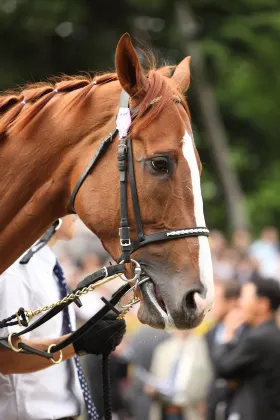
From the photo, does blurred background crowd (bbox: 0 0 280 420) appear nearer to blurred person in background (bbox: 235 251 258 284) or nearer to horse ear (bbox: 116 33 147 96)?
blurred person in background (bbox: 235 251 258 284)

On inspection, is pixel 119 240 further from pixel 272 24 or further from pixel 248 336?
pixel 272 24

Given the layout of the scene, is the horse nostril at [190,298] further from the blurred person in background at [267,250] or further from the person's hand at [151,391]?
the blurred person in background at [267,250]

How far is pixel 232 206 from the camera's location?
20.5m

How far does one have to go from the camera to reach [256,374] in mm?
7219

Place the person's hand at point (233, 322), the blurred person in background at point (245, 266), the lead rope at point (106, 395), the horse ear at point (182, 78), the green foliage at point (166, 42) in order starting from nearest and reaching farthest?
the horse ear at point (182, 78)
the lead rope at point (106, 395)
the person's hand at point (233, 322)
the blurred person in background at point (245, 266)
the green foliage at point (166, 42)

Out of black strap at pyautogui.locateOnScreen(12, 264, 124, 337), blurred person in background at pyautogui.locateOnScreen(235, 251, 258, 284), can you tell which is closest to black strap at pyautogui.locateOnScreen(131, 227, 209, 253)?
black strap at pyautogui.locateOnScreen(12, 264, 124, 337)

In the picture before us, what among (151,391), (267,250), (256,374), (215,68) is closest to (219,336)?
(151,391)

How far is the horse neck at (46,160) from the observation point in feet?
13.1

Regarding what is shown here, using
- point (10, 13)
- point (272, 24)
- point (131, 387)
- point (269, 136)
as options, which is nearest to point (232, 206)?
point (269, 136)

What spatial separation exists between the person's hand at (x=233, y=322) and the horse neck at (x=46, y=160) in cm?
409

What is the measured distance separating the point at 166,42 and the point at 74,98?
1620 cm

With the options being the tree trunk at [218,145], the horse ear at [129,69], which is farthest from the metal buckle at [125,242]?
the tree trunk at [218,145]

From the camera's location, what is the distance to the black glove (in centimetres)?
440

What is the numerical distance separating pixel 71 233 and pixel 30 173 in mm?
1365
